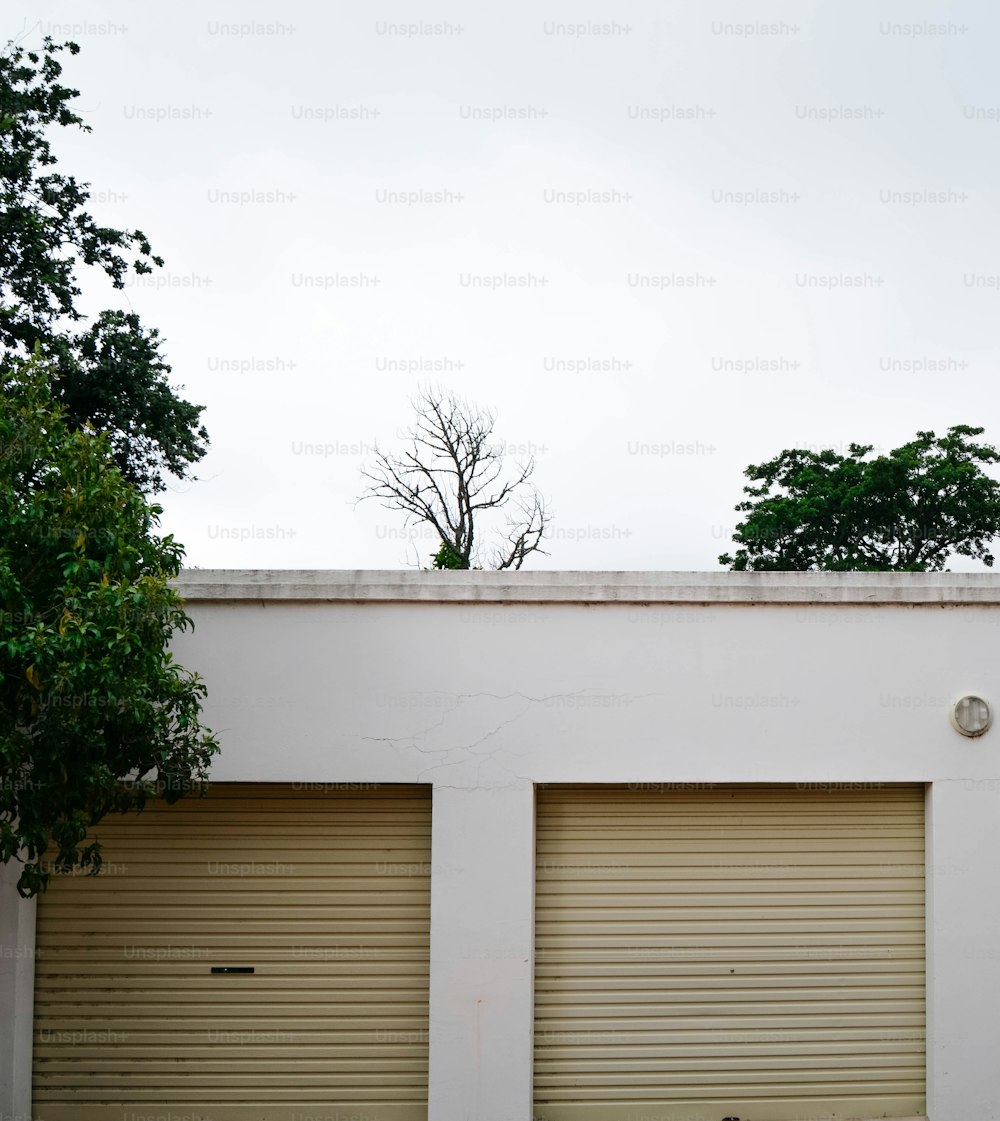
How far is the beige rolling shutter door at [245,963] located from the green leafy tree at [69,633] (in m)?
1.63

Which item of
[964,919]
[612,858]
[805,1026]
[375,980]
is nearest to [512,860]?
[612,858]

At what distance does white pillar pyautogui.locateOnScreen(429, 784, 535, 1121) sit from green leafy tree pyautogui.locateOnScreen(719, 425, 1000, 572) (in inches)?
1207

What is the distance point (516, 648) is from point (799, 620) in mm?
2168

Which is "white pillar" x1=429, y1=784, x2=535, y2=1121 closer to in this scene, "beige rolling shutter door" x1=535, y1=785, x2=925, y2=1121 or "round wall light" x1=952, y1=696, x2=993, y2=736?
"beige rolling shutter door" x1=535, y1=785, x2=925, y2=1121

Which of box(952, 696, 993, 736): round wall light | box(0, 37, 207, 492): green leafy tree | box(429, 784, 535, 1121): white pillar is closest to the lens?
box(429, 784, 535, 1121): white pillar

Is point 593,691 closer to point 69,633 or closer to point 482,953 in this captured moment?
point 482,953

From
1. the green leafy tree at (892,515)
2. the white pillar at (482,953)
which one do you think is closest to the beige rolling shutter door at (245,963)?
the white pillar at (482,953)

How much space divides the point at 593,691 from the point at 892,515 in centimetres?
3246

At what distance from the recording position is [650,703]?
27.8ft

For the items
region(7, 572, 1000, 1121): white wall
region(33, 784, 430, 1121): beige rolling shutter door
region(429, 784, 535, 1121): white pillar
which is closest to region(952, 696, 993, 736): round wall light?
region(7, 572, 1000, 1121): white wall

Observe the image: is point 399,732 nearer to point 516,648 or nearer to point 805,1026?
point 516,648

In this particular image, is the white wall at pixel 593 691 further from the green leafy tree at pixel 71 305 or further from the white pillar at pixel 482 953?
the green leafy tree at pixel 71 305

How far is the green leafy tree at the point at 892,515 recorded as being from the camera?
3784 cm

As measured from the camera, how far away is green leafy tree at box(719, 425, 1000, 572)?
3784 centimetres
